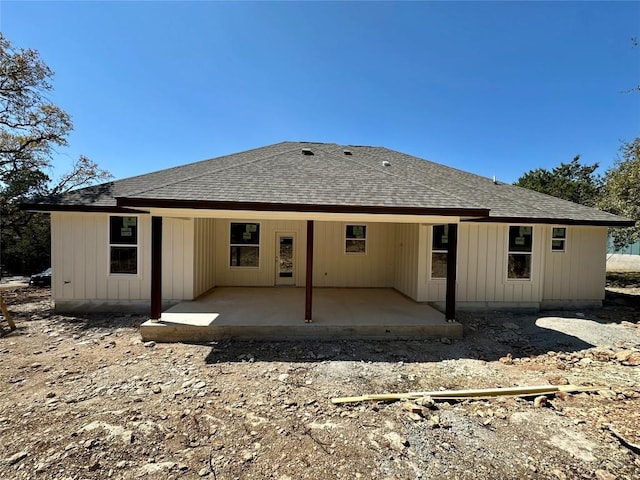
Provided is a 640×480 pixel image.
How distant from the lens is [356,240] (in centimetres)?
1015

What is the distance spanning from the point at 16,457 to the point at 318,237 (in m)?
8.06

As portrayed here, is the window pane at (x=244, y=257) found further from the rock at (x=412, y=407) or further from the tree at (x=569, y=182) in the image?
the tree at (x=569, y=182)

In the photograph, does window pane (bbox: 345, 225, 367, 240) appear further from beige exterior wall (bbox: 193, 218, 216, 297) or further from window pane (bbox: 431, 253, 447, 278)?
beige exterior wall (bbox: 193, 218, 216, 297)

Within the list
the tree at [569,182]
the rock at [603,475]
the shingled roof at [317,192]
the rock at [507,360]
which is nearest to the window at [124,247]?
the shingled roof at [317,192]

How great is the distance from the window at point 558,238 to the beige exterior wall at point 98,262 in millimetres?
10213

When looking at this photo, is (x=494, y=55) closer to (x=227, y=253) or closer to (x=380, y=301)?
(x=380, y=301)

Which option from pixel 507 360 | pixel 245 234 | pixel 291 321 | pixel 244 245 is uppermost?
pixel 245 234

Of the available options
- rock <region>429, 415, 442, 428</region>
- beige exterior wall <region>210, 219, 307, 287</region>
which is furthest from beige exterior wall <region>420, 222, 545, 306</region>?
rock <region>429, 415, 442, 428</region>

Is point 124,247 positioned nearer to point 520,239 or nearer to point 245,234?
point 245,234

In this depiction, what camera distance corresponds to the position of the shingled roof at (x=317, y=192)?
215 inches

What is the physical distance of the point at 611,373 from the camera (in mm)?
4738

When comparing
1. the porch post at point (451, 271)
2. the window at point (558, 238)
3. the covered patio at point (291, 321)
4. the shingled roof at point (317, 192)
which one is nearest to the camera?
the shingled roof at point (317, 192)

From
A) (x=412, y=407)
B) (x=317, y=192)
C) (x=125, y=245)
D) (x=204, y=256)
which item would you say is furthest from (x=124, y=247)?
(x=412, y=407)

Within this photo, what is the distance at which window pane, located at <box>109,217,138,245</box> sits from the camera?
7500mm
